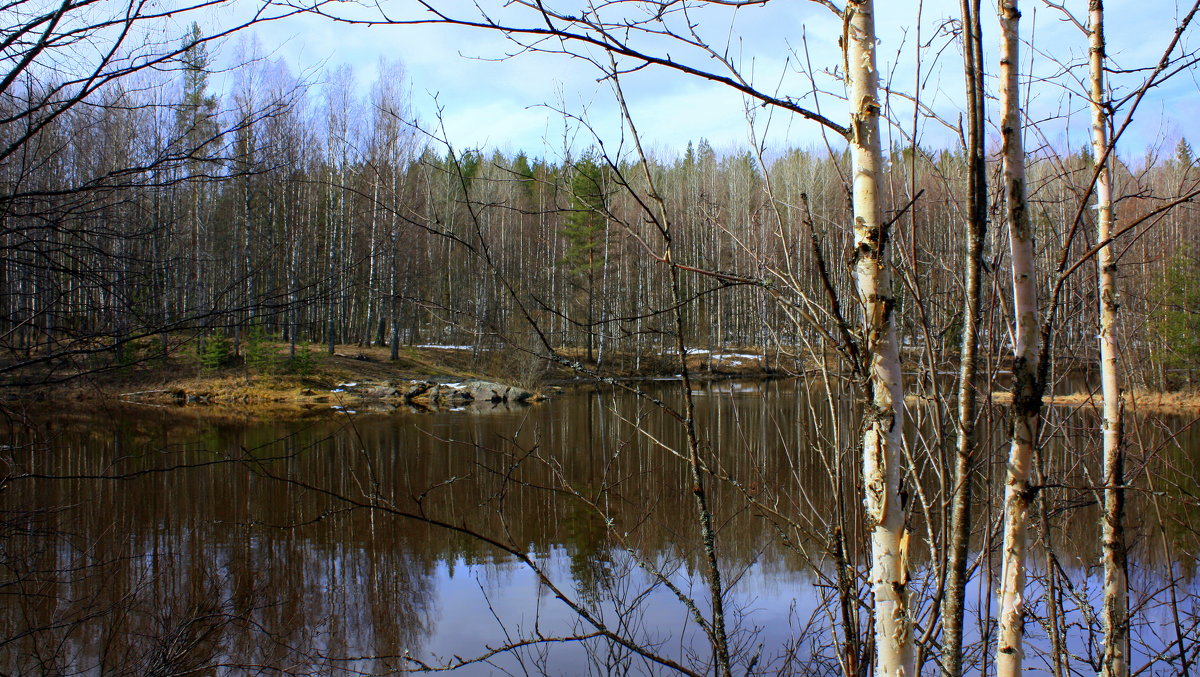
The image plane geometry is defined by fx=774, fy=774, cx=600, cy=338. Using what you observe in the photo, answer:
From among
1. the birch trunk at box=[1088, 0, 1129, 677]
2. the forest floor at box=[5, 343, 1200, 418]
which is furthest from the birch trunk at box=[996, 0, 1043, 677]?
the forest floor at box=[5, 343, 1200, 418]

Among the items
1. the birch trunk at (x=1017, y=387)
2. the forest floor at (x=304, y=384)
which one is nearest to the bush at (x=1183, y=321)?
the forest floor at (x=304, y=384)

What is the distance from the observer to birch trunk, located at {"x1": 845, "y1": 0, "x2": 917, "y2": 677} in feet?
4.82

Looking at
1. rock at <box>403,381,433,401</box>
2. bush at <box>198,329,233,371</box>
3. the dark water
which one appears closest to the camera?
the dark water

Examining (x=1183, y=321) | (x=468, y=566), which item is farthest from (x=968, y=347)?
(x=1183, y=321)

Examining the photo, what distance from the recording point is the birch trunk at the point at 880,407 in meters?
1.47

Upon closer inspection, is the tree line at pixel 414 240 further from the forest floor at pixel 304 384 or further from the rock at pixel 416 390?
the rock at pixel 416 390

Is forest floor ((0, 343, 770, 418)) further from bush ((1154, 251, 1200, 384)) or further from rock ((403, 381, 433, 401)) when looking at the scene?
bush ((1154, 251, 1200, 384))

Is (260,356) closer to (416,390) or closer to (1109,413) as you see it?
(416,390)

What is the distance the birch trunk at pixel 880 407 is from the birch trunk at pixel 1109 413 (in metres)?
1.31

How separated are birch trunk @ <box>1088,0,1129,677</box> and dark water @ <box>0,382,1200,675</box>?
0.15m

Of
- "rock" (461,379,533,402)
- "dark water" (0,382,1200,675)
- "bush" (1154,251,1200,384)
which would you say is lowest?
"dark water" (0,382,1200,675)

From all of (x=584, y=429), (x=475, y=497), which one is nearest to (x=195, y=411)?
(x=584, y=429)

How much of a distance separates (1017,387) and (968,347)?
17 centimetres

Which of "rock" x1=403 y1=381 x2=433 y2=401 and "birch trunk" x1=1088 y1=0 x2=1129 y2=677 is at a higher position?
"birch trunk" x1=1088 y1=0 x2=1129 y2=677
